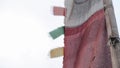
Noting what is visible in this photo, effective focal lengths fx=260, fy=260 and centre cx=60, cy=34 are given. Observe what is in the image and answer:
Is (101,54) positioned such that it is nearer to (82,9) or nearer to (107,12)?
(107,12)

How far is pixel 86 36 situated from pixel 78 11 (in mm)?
302

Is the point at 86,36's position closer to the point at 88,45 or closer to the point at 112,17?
the point at 88,45

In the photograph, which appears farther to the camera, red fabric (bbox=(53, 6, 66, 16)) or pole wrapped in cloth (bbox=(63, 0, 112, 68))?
red fabric (bbox=(53, 6, 66, 16))

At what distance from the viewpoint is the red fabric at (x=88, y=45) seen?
163cm

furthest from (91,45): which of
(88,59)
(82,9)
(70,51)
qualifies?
(82,9)

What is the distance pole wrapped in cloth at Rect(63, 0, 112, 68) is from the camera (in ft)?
5.40

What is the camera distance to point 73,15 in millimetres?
2119

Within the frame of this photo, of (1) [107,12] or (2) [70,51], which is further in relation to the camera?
(2) [70,51]

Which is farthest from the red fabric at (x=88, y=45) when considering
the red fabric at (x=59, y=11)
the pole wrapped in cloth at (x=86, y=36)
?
the red fabric at (x=59, y=11)

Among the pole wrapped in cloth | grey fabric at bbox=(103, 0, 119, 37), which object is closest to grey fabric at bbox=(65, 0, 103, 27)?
Result: the pole wrapped in cloth

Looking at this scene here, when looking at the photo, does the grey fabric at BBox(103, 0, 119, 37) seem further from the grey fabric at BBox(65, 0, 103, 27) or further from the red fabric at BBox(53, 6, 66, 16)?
the red fabric at BBox(53, 6, 66, 16)

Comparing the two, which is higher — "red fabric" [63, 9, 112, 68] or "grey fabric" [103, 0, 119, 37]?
"grey fabric" [103, 0, 119, 37]

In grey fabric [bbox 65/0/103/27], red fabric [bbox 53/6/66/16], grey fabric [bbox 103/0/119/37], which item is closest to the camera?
grey fabric [bbox 103/0/119/37]

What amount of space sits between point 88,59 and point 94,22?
0.90 feet
